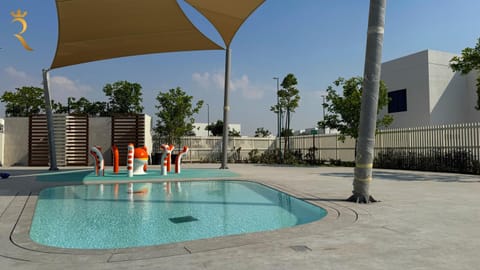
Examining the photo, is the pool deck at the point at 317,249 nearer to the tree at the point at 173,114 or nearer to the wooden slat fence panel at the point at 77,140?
the wooden slat fence panel at the point at 77,140

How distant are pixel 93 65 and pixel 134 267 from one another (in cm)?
1504

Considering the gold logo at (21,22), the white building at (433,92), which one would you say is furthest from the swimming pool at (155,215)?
the white building at (433,92)

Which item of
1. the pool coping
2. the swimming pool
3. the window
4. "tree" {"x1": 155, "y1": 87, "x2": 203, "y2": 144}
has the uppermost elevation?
the window

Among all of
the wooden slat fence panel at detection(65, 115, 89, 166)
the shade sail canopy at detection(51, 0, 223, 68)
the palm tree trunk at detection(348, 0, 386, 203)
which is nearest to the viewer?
the palm tree trunk at detection(348, 0, 386, 203)

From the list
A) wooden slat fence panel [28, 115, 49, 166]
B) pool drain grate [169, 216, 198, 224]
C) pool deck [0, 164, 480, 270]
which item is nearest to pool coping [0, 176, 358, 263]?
pool deck [0, 164, 480, 270]

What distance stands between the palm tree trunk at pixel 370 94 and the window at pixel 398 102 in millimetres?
21282

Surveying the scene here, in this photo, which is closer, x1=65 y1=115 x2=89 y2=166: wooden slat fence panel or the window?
x1=65 y1=115 x2=89 y2=166: wooden slat fence panel

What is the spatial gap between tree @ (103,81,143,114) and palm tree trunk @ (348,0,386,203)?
1266 inches

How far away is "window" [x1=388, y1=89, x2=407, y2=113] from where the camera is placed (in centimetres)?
2541

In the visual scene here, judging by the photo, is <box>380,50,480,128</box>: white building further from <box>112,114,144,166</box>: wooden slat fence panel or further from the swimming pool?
the swimming pool

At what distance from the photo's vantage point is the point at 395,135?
714 inches

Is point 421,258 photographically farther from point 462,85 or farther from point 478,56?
point 462,85

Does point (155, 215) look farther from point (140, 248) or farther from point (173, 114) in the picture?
point (173, 114)

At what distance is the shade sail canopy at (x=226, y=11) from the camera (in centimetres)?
1214
